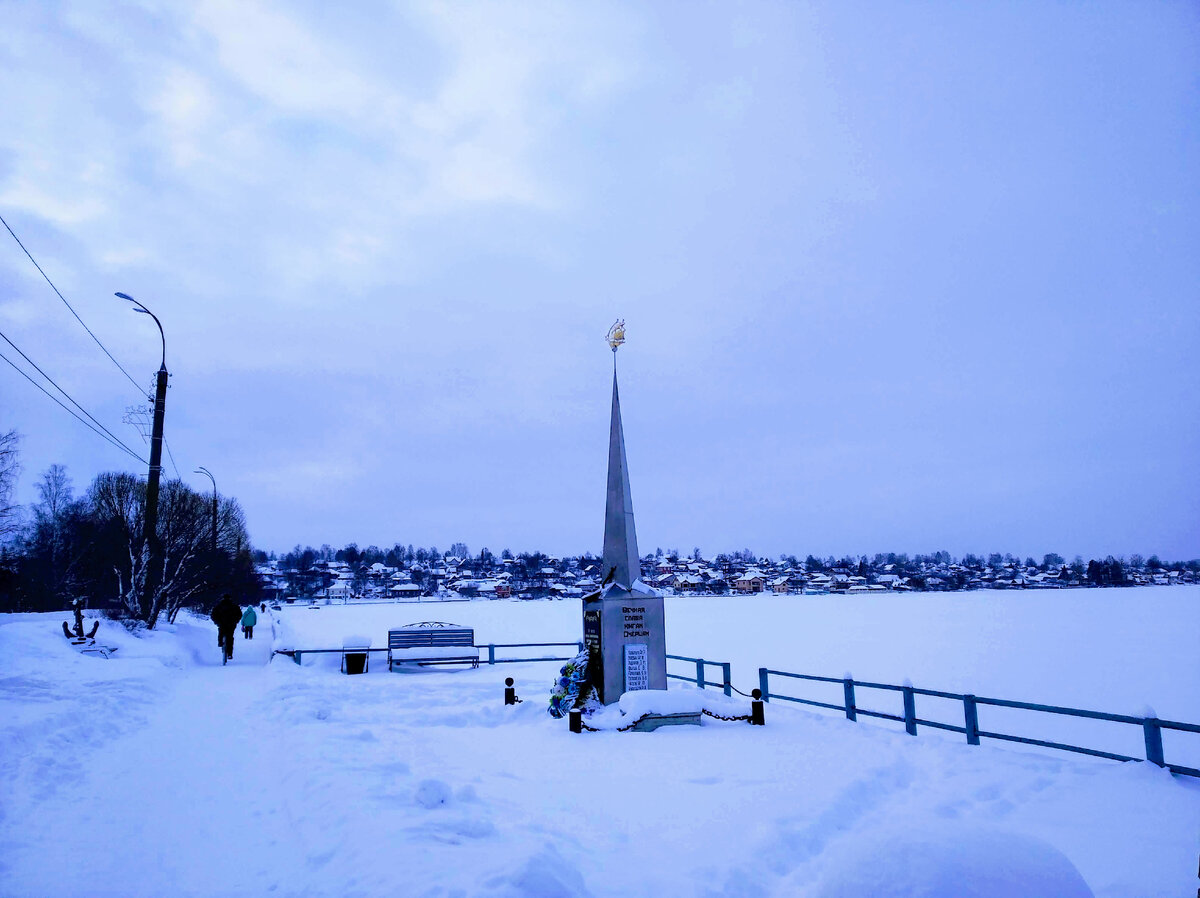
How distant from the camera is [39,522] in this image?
48.8 m

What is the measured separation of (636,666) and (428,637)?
897 centimetres

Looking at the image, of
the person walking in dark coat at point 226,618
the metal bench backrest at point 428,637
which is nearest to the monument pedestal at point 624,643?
the metal bench backrest at point 428,637

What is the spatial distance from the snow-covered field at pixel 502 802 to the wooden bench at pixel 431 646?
14.4 ft

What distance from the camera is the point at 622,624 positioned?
44.0 feet

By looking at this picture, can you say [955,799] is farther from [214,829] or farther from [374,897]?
[214,829]

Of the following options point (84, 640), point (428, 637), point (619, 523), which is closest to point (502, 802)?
point (619, 523)

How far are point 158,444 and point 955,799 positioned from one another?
59.0ft

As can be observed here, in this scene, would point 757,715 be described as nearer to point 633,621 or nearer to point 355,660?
point 633,621

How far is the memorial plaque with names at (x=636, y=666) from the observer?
1326 centimetres

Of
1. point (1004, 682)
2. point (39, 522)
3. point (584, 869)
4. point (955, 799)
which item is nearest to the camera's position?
A: point (584, 869)

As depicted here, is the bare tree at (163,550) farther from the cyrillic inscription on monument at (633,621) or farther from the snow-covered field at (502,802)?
Result: the cyrillic inscription on monument at (633,621)

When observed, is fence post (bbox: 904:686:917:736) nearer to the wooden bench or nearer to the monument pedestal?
the monument pedestal

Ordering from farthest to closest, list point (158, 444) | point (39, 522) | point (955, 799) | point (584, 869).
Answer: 1. point (39, 522)
2. point (158, 444)
3. point (955, 799)
4. point (584, 869)

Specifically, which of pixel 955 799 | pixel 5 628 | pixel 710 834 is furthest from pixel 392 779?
pixel 5 628
